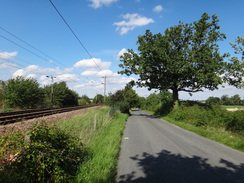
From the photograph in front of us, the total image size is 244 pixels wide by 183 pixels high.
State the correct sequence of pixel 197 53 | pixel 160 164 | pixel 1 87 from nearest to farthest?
pixel 160 164
pixel 197 53
pixel 1 87

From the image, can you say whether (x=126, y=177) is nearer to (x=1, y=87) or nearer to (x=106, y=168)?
(x=106, y=168)

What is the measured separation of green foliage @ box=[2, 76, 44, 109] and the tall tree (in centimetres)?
1707

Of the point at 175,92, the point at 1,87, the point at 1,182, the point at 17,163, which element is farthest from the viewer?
the point at 1,87

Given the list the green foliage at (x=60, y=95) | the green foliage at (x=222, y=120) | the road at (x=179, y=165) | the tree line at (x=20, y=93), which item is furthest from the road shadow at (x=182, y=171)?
the green foliage at (x=60, y=95)

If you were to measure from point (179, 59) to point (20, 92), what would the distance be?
25.7 m

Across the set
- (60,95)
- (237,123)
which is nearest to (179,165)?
(237,123)

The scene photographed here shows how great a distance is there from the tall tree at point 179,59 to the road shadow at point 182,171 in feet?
49.1

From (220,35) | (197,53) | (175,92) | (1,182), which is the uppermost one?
(220,35)

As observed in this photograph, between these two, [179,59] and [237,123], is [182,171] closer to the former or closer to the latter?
[237,123]

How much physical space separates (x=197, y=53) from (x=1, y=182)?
70.3ft

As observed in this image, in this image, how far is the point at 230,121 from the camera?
1284 centimetres

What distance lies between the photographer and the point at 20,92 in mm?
26328

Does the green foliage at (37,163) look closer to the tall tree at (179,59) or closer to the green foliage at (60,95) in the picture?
the tall tree at (179,59)

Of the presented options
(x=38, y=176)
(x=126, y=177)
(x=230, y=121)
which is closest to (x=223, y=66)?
(x=230, y=121)
